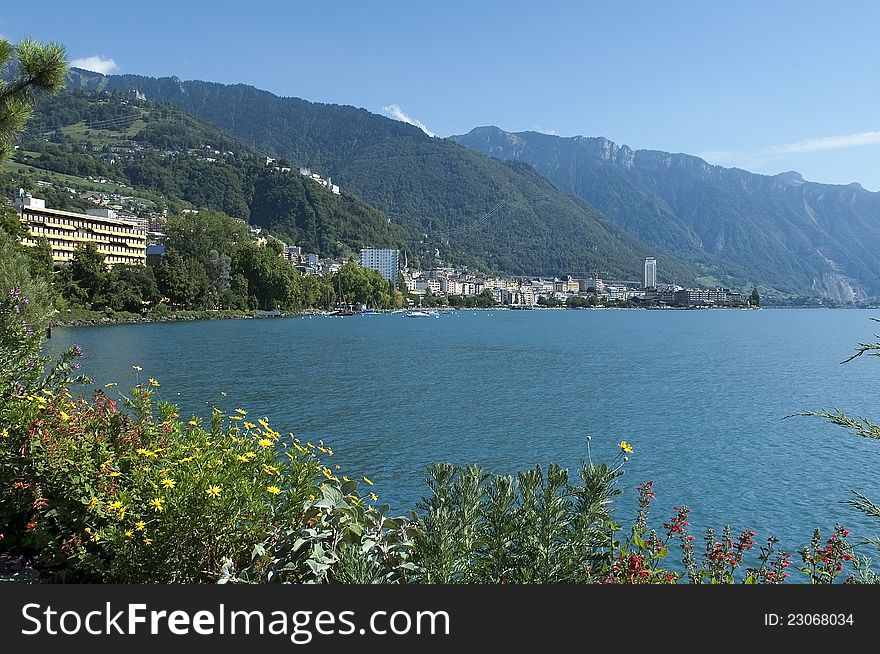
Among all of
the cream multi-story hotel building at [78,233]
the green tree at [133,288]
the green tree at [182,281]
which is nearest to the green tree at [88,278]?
the green tree at [133,288]

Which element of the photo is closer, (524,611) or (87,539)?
(524,611)

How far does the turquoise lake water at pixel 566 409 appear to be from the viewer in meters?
15.8

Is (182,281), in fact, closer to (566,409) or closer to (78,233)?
(78,233)

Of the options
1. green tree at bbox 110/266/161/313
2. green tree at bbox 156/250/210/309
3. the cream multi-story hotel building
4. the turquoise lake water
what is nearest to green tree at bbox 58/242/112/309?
green tree at bbox 110/266/161/313

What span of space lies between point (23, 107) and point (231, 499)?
627cm

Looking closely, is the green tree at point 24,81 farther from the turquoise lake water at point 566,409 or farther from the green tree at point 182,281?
the green tree at point 182,281

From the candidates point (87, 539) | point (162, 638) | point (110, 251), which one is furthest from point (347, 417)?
point (110, 251)

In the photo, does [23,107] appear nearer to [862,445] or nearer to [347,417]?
[347,417]

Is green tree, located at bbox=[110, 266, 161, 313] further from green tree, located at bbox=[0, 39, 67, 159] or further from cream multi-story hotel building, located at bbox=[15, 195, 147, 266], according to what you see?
green tree, located at bbox=[0, 39, 67, 159]

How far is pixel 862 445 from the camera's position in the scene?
20.8 meters

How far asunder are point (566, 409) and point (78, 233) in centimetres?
8577

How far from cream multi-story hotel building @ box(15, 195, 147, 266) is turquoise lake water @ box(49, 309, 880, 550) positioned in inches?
1521

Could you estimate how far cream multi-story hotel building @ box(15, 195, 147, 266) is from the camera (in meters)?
85.8

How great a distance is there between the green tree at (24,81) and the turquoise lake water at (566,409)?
9.25 metres
